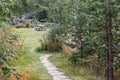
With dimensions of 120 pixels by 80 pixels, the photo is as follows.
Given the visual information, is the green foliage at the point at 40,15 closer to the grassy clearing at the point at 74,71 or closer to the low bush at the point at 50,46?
the low bush at the point at 50,46

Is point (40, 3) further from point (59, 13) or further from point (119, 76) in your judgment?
point (119, 76)

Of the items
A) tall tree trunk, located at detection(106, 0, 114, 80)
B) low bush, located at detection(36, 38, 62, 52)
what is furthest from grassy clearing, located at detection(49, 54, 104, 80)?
low bush, located at detection(36, 38, 62, 52)

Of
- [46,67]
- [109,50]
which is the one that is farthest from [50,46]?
A: [109,50]

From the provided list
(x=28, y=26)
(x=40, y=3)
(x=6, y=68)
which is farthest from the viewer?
(x=40, y=3)

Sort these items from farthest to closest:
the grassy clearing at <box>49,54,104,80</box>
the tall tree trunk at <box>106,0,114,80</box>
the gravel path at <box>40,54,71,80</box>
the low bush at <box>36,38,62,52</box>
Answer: the low bush at <box>36,38,62,52</box>
the gravel path at <box>40,54,71,80</box>
the grassy clearing at <box>49,54,104,80</box>
the tall tree trunk at <box>106,0,114,80</box>

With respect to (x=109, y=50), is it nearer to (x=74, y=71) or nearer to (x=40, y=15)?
(x=74, y=71)

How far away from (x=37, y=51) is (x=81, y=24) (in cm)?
618

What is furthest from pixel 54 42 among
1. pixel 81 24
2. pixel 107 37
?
pixel 107 37

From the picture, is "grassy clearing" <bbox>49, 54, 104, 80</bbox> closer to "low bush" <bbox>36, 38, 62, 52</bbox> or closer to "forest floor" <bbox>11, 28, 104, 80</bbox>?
"forest floor" <bbox>11, 28, 104, 80</bbox>

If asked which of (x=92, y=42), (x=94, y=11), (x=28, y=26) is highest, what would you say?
(x=94, y=11)

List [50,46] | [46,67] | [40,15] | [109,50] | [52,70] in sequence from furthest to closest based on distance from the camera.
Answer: [40,15] < [50,46] < [46,67] < [52,70] < [109,50]

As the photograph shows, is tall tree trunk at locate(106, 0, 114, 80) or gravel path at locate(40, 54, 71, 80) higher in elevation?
tall tree trunk at locate(106, 0, 114, 80)

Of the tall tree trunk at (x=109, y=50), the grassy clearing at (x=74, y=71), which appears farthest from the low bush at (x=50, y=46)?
the tall tree trunk at (x=109, y=50)

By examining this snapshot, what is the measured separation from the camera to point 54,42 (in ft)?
60.9
